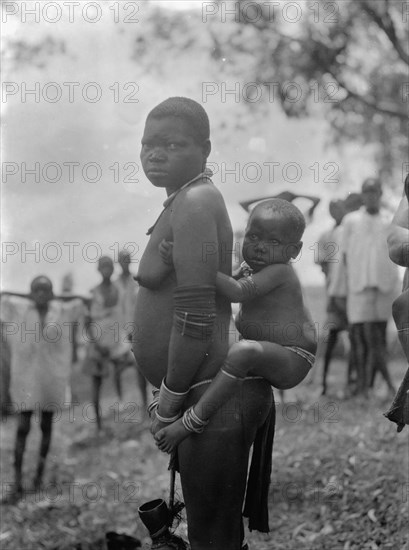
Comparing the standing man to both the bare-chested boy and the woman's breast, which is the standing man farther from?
the woman's breast

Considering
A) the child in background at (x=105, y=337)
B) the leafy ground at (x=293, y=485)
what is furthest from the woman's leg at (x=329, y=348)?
the child in background at (x=105, y=337)

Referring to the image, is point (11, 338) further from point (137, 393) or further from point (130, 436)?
point (137, 393)

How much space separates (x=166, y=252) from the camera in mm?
3094

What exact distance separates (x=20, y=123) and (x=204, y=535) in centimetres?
326

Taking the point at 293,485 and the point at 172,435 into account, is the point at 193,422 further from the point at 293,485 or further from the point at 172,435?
the point at 293,485

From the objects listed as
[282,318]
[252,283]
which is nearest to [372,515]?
[282,318]

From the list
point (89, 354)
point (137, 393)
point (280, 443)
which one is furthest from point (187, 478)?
point (137, 393)

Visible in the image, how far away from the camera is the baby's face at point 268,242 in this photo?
3209 mm

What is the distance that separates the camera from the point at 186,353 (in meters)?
3.02

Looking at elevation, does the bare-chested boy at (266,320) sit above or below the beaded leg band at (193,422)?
above

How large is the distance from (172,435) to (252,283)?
67 centimetres

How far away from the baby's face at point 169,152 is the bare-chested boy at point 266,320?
319 millimetres

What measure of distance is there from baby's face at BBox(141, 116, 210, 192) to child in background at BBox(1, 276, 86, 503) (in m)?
3.88

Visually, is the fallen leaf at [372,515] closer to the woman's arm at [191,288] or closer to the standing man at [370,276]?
the standing man at [370,276]
